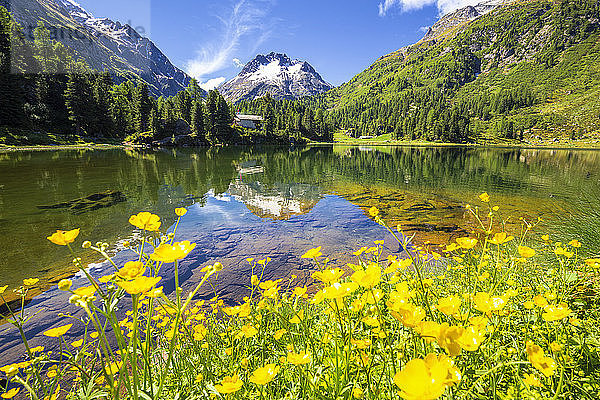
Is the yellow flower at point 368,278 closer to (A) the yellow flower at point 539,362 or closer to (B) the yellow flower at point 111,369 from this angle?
(A) the yellow flower at point 539,362

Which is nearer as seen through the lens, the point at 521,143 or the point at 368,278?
the point at 368,278

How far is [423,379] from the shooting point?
3.14 feet

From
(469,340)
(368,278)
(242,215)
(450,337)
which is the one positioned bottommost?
(242,215)

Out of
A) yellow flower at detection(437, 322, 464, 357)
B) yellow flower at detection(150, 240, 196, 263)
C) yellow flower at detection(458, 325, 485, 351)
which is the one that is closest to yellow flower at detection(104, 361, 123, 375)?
yellow flower at detection(150, 240, 196, 263)

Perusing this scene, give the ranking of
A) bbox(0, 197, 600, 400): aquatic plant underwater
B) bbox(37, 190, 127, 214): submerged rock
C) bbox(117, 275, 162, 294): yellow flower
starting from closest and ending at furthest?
1. bbox(117, 275, 162, 294): yellow flower
2. bbox(0, 197, 600, 400): aquatic plant underwater
3. bbox(37, 190, 127, 214): submerged rock

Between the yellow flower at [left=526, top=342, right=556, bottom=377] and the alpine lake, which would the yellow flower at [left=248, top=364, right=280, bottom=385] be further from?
the alpine lake

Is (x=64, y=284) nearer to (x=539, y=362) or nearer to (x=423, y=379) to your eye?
(x=423, y=379)

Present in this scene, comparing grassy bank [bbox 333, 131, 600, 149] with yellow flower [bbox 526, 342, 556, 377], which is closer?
yellow flower [bbox 526, 342, 556, 377]

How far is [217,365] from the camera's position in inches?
111

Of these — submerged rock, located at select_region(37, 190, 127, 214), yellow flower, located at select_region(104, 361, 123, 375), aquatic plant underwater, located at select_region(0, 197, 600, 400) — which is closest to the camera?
aquatic plant underwater, located at select_region(0, 197, 600, 400)

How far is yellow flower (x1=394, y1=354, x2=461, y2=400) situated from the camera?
0.90 meters

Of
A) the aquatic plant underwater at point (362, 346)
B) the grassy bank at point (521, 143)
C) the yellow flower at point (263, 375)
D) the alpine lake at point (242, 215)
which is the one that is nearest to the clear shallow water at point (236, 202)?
the alpine lake at point (242, 215)

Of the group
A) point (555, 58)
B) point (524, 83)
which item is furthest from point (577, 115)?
point (555, 58)

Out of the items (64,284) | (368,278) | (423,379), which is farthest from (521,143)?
Result: (64,284)
